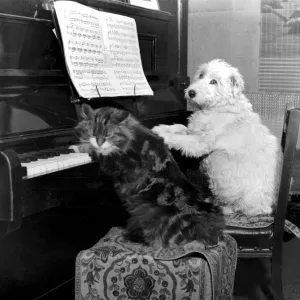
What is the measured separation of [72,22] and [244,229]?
1239mm

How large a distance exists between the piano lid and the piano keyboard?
0.12m

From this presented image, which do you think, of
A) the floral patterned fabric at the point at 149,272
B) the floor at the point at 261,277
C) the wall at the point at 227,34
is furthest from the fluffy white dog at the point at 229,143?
the wall at the point at 227,34

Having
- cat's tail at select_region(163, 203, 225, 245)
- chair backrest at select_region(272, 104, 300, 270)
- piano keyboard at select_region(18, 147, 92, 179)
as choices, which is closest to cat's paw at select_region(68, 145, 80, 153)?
piano keyboard at select_region(18, 147, 92, 179)

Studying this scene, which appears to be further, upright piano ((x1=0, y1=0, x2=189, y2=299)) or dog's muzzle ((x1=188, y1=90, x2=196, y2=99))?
dog's muzzle ((x1=188, y1=90, x2=196, y2=99))

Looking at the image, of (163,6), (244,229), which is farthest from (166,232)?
(163,6)

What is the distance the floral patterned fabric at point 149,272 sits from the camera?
208 cm

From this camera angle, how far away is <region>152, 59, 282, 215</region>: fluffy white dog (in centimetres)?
281

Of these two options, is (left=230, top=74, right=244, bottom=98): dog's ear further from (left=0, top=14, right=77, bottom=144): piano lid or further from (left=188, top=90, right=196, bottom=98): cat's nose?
(left=0, top=14, right=77, bottom=144): piano lid

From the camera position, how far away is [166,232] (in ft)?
7.06

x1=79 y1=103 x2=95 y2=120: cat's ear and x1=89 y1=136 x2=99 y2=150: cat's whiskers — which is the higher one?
x1=79 y1=103 x2=95 y2=120: cat's ear

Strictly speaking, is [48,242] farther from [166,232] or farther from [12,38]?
[12,38]

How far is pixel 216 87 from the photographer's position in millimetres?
2996

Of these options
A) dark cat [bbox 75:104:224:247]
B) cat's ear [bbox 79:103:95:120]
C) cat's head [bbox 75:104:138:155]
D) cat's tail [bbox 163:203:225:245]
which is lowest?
cat's tail [bbox 163:203:225:245]

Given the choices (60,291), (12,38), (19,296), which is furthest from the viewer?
(60,291)
